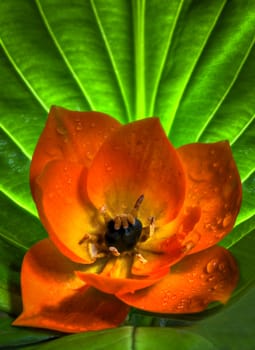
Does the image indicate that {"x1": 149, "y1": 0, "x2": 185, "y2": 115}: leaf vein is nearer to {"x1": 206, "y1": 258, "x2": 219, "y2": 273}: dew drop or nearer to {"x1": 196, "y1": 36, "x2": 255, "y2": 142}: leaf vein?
{"x1": 196, "y1": 36, "x2": 255, "y2": 142}: leaf vein

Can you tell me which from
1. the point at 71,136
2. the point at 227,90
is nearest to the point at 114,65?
the point at 227,90

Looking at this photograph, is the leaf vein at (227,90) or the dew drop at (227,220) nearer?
the dew drop at (227,220)

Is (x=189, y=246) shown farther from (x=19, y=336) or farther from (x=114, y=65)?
(x=114, y=65)

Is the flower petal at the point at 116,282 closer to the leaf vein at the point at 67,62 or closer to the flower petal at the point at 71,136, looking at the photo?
the flower petal at the point at 71,136

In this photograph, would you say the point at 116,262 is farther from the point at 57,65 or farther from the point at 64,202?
the point at 57,65

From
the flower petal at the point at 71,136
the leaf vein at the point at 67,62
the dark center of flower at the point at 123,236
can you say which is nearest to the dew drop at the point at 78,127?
the flower petal at the point at 71,136
